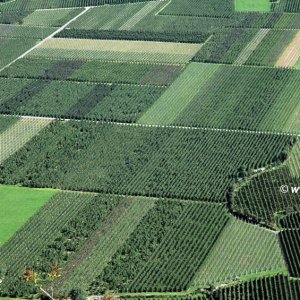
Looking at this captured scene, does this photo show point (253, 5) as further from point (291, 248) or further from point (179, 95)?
point (291, 248)

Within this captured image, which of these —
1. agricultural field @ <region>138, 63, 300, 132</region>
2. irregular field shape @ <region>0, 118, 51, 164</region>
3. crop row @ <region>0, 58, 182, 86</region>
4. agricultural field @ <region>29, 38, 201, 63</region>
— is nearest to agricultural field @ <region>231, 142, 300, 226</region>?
agricultural field @ <region>138, 63, 300, 132</region>

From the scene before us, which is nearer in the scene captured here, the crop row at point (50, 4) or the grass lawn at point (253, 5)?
the grass lawn at point (253, 5)

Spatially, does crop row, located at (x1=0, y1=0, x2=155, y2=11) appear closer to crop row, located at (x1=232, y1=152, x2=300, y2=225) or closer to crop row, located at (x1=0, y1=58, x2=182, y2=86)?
crop row, located at (x1=0, y1=58, x2=182, y2=86)

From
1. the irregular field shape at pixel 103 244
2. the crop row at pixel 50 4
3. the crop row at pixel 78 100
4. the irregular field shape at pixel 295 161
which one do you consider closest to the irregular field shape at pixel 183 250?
the irregular field shape at pixel 103 244

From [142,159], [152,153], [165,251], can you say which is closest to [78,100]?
[152,153]

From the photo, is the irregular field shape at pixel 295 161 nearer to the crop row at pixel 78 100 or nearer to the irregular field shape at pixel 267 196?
the irregular field shape at pixel 267 196
